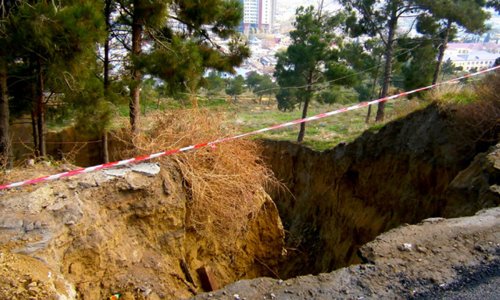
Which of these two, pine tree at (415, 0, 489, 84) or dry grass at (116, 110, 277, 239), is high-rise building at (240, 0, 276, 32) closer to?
pine tree at (415, 0, 489, 84)

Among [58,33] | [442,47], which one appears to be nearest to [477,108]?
[58,33]

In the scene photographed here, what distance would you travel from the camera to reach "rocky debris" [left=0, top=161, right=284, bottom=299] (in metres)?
3.88

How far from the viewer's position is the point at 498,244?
4316 millimetres

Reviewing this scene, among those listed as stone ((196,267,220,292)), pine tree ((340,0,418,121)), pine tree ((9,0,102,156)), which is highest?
pine tree ((340,0,418,121))

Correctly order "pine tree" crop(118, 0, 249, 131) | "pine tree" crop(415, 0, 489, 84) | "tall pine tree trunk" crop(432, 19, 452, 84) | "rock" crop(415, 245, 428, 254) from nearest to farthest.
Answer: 1. "rock" crop(415, 245, 428, 254)
2. "pine tree" crop(118, 0, 249, 131)
3. "pine tree" crop(415, 0, 489, 84)
4. "tall pine tree trunk" crop(432, 19, 452, 84)

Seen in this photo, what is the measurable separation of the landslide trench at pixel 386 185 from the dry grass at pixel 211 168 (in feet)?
6.11

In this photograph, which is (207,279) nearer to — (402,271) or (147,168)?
(147,168)

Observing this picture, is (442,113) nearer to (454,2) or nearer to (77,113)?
(77,113)

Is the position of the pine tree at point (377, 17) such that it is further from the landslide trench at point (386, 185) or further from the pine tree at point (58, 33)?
the pine tree at point (58, 33)

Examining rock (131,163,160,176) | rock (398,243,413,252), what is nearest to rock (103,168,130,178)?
rock (131,163,160,176)

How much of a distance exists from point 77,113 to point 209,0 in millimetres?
4121

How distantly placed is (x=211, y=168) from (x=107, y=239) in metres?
1.96

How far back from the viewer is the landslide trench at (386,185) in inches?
274

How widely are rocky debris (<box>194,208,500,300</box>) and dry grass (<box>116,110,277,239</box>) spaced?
84.8 inches
